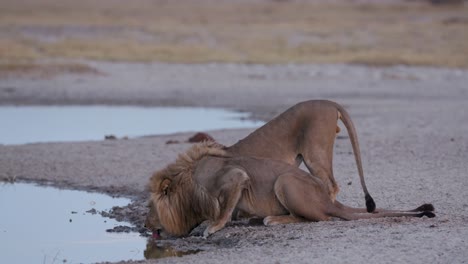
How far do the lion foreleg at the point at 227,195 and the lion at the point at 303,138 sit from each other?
25.1 inches

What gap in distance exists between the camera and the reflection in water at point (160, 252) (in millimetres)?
8492

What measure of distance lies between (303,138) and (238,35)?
2831 centimetres

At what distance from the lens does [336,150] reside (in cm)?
1452

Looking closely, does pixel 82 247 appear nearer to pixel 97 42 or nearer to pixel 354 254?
pixel 354 254

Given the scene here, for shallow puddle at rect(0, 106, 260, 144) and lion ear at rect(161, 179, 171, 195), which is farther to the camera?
shallow puddle at rect(0, 106, 260, 144)

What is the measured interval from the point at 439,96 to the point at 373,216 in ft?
52.9

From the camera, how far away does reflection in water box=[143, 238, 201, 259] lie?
8.49m

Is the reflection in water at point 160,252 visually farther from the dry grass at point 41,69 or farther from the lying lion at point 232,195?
the dry grass at point 41,69

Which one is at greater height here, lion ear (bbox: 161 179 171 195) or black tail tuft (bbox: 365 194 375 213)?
lion ear (bbox: 161 179 171 195)

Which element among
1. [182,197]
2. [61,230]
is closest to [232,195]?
[182,197]

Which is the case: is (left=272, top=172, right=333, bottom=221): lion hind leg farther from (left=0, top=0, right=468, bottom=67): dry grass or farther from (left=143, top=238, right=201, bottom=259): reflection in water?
(left=0, top=0, right=468, bottom=67): dry grass

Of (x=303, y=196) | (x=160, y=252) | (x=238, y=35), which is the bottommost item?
(x=160, y=252)

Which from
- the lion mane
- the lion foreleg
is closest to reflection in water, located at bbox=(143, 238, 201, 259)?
the lion mane

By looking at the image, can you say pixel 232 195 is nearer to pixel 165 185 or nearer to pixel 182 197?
pixel 182 197
